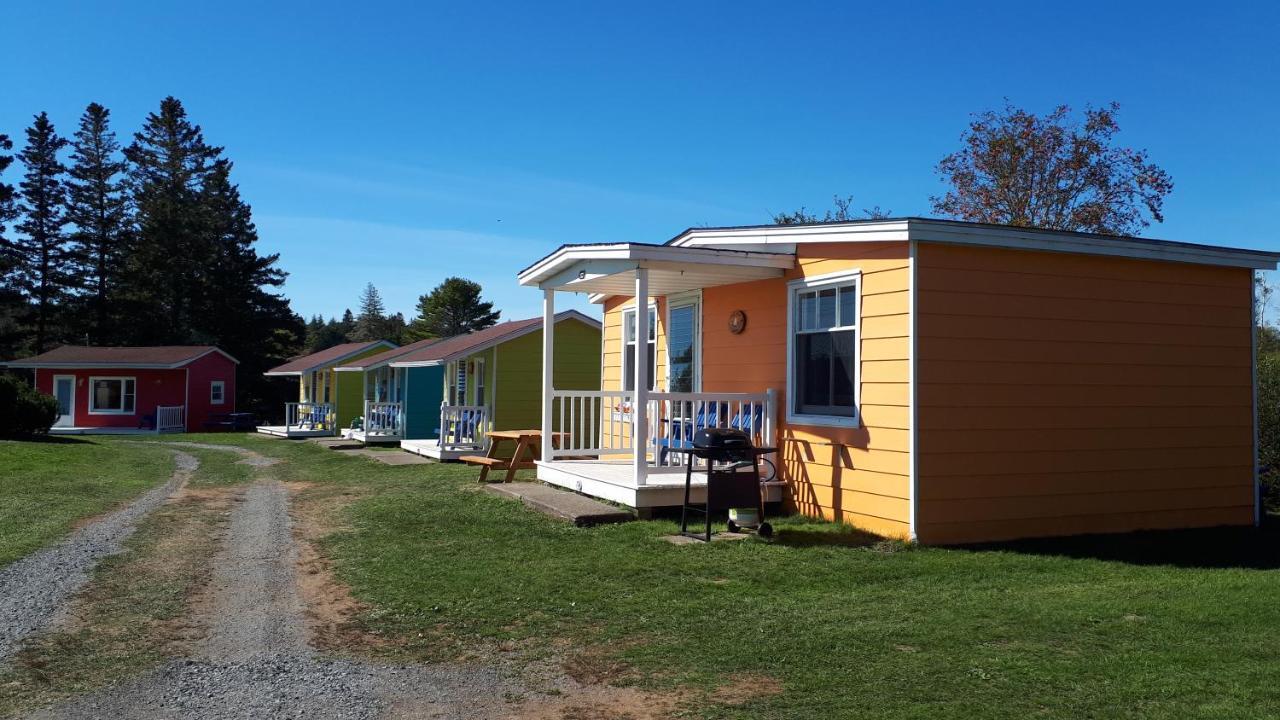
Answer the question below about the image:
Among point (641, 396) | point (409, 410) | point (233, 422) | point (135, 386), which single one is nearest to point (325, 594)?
point (641, 396)

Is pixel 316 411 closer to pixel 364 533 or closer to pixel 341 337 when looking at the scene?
pixel 364 533

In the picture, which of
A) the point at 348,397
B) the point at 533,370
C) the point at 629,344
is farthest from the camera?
the point at 348,397

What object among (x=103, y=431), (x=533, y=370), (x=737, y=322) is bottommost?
(x=103, y=431)

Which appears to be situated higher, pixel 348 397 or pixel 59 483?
pixel 348 397

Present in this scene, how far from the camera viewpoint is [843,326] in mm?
8828

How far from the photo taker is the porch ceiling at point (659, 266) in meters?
9.10

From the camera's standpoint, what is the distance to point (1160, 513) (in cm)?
905

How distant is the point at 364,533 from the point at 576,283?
12.6 ft

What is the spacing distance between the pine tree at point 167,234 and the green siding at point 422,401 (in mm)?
28999

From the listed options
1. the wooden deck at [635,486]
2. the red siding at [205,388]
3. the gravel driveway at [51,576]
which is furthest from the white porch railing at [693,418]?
the red siding at [205,388]

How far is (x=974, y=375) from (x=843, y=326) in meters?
1.29

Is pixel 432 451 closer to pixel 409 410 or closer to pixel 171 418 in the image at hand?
pixel 409 410

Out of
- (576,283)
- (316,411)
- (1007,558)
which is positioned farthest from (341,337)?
(1007,558)

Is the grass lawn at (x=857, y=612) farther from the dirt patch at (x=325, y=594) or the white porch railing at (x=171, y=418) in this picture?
the white porch railing at (x=171, y=418)
